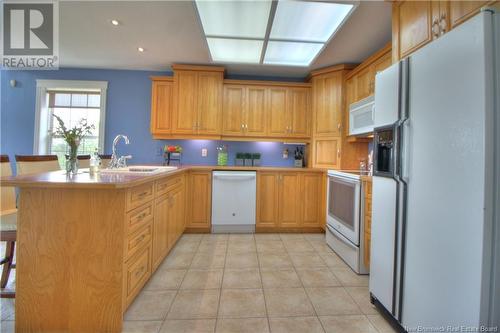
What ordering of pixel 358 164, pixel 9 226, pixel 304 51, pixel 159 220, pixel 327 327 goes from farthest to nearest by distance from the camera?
pixel 358 164 < pixel 304 51 < pixel 159 220 < pixel 9 226 < pixel 327 327

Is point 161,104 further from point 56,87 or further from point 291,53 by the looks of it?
point 291,53

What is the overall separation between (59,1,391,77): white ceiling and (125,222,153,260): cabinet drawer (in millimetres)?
2052

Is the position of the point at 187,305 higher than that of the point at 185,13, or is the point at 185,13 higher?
the point at 185,13

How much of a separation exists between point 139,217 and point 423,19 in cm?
239

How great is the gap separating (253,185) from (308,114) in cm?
150

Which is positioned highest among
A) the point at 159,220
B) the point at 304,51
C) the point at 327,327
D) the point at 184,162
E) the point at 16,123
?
the point at 304,51

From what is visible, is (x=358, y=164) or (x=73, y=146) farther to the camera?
(x=358, y=164)

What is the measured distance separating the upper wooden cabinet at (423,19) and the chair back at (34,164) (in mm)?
3287

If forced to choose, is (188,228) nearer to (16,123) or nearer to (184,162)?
(184,162)

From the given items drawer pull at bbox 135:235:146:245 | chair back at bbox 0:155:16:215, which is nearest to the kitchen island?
drawer pull at bbox 135:235:146:245

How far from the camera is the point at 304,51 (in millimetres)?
3021

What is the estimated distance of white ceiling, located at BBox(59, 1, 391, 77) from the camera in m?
2.32

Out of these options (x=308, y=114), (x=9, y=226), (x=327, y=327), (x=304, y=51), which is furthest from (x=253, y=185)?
(x=9, y=226)

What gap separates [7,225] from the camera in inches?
65.9
